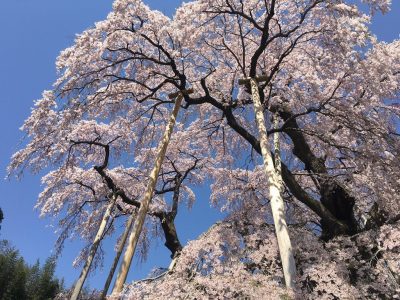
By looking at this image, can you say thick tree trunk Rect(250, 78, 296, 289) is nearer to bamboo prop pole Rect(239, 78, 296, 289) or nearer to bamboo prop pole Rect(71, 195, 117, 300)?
bamboo prop pole Rect(239, 78, 296, 289)

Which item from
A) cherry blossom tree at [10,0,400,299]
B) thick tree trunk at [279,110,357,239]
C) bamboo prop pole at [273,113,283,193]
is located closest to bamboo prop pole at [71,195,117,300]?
cherry blossom tree at [10,0,400,299]

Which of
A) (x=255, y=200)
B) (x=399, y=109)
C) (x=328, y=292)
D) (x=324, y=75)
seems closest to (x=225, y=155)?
(x=255, y=200)

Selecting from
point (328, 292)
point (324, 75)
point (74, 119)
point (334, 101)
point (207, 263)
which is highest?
point (324, 75)

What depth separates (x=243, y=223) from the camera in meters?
8.22

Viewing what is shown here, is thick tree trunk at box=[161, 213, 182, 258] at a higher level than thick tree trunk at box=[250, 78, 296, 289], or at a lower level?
higher

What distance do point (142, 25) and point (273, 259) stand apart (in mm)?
6132

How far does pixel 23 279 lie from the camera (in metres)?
17.4

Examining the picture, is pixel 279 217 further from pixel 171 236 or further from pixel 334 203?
pixel 171 236

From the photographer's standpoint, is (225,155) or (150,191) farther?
(225,155)

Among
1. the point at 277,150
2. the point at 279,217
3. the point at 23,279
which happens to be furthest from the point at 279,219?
the point at 23,279

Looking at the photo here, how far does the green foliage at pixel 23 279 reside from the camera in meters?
17.0

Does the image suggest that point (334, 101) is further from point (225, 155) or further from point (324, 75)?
point (225, 155)

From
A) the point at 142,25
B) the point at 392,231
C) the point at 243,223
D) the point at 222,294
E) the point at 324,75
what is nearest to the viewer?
the point at 222,294

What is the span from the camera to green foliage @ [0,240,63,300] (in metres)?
17.0
